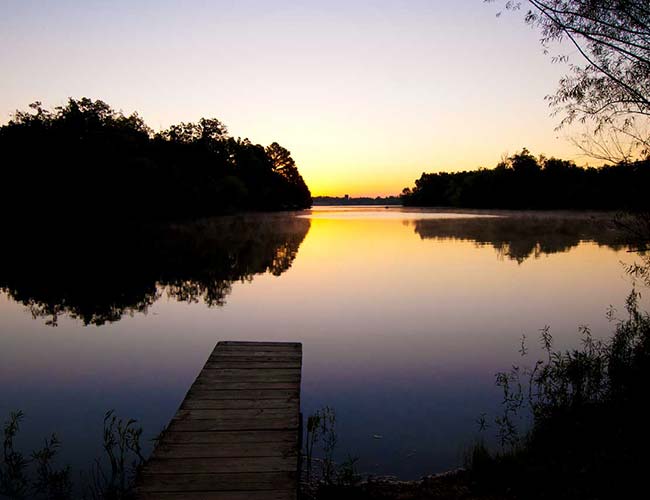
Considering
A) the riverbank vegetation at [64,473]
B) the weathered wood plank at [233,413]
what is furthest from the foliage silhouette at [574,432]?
the riverbank vegetation at [64,473]

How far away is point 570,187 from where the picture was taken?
99.7m

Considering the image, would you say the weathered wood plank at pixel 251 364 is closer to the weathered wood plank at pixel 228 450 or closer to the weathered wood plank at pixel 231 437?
the weathered wood plank at pixel 231 437

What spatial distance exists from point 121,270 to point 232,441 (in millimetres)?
18517

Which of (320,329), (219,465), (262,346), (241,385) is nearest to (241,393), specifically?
(241,385)

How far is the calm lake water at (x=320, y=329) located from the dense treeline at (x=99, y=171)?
20939mm

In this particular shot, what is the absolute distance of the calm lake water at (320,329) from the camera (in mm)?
7207

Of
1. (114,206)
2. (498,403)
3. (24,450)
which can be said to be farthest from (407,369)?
(114,206)

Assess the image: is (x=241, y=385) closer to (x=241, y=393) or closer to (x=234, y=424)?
(x=241, y=393)

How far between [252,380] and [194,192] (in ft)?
205

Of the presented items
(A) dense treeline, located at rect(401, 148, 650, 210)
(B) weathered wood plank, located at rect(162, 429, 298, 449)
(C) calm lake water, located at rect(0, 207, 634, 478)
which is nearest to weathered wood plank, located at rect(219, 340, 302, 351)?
(C) calm lake water, located at rect(0, 207, 634, 478)

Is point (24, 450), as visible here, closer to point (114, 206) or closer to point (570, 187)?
point (114, 206)

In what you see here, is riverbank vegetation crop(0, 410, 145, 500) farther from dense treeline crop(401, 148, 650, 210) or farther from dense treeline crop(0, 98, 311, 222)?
dense treeline crop(401, 148, 650, 210)

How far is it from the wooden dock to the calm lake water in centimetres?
107

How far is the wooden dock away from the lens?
4227 mm
